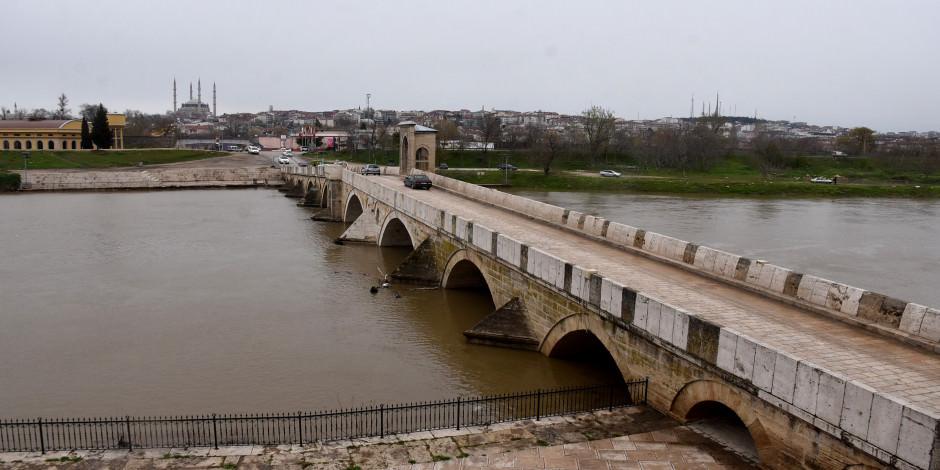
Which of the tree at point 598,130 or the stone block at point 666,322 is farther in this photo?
the tree at point 598,130

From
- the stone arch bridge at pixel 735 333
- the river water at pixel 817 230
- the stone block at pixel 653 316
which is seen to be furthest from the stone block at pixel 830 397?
the river water at pixel 817 230

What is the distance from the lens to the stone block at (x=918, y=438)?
5570 millimetres

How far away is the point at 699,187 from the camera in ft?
162

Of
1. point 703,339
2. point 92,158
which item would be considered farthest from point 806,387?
point 92,158

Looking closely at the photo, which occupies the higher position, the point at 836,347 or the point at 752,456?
the point at 836,347

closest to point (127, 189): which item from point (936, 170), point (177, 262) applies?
point (177, 262)

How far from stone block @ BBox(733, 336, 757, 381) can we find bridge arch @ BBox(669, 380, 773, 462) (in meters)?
0.26

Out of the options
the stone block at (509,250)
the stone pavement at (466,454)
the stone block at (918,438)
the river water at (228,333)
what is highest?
the stone block at (509,250)

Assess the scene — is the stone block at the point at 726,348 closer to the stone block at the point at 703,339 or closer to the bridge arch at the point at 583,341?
the stone block at the point at 703,339

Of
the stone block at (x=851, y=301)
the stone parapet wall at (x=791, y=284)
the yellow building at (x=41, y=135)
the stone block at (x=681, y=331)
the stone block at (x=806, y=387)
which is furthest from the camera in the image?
the yellow building at (x=41, y=135)

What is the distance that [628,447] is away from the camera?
325 inches

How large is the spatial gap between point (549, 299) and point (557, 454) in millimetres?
4343

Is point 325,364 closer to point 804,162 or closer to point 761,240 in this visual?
point 761,240

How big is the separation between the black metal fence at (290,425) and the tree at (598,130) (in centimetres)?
5318
